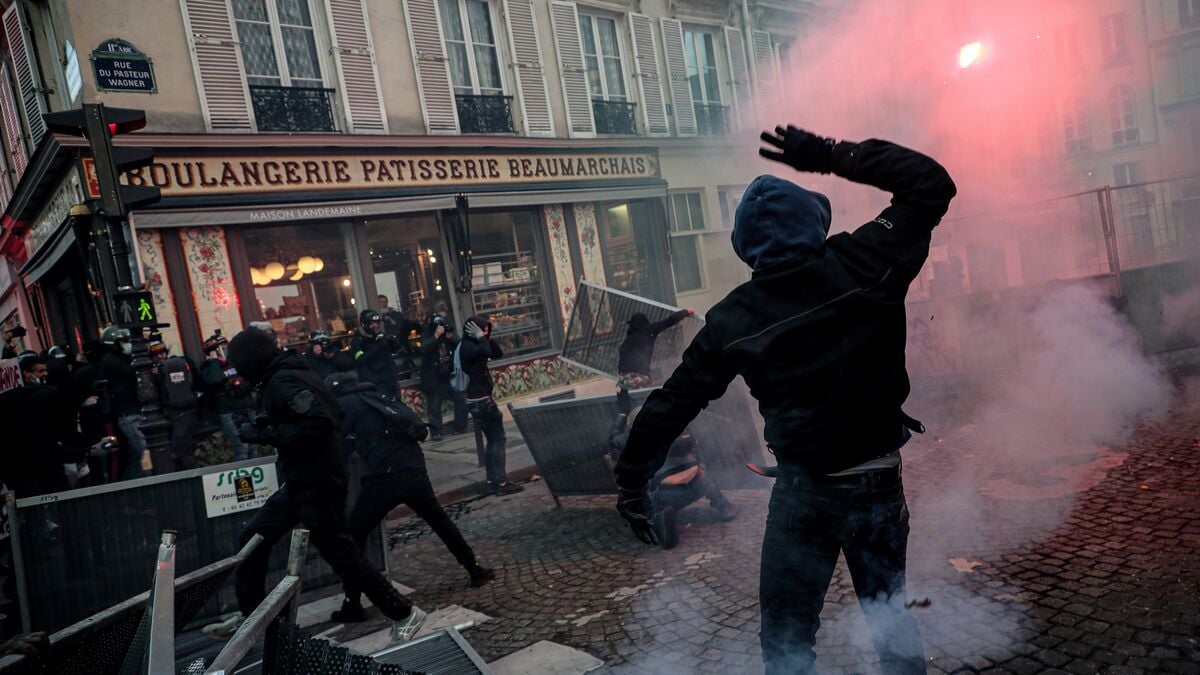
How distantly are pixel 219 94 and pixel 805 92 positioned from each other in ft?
29.0

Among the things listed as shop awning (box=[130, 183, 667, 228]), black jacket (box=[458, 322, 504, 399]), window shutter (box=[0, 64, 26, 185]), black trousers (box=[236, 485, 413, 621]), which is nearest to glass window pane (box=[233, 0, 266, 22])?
shop awning (box=[130, 183, 667, 228])

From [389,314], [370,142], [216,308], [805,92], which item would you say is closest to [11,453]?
[216,308]

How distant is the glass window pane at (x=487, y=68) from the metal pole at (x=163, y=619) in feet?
35.4

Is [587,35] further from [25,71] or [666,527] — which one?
[666,527]

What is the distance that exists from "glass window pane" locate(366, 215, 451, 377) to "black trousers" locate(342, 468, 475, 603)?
5.74 m

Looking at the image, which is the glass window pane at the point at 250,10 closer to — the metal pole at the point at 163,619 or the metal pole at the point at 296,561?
the metal pole at the point at 296,561

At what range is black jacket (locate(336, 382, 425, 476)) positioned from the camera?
445cm

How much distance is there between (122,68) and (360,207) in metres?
3.06

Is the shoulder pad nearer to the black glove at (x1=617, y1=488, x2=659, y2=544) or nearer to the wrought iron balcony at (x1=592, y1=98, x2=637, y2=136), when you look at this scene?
the black glove at (x1=617, y1=488, x2=659, y2=544)

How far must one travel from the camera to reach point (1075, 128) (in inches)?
547

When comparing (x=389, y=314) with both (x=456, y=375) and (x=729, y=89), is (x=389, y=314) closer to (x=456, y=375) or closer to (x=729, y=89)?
(x=456, y=375)

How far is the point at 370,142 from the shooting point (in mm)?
10133

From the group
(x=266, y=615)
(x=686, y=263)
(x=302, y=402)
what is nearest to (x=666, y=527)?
(x=302, y=402)

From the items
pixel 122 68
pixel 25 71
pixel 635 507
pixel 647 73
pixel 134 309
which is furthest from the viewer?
pixel 647 73
